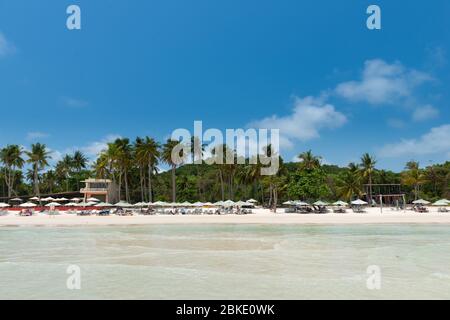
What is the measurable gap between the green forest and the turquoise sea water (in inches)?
1256

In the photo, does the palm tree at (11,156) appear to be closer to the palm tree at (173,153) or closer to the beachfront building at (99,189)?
the beachfront building at (99,189)

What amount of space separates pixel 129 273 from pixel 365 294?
24.9ft

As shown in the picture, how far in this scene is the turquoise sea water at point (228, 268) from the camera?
34.5 ft

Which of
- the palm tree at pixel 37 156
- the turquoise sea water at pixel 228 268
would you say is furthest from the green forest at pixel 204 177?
the turquoise sea water at pixel 228 268

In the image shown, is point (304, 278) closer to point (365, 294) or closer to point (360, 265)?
point (365, 294)

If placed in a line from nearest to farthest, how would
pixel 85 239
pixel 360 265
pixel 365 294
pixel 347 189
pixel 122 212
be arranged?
pixel 365 294, pixel 360 265, pixel 85 239, pixel 122 212, pixel 347 189

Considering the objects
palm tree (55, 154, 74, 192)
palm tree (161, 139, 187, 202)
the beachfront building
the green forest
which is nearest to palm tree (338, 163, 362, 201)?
the green forest

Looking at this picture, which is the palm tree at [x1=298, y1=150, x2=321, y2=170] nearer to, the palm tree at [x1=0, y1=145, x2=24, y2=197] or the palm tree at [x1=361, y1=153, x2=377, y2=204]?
the palm tree at [x1=361, y1=153, x2=377, y2=204]

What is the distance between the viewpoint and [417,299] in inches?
380

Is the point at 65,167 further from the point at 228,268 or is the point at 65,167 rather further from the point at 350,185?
the point at 228,268

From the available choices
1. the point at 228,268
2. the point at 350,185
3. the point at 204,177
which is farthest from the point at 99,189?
the point at 228,268

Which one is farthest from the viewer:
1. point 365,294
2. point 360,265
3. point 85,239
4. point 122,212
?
point 122,212
